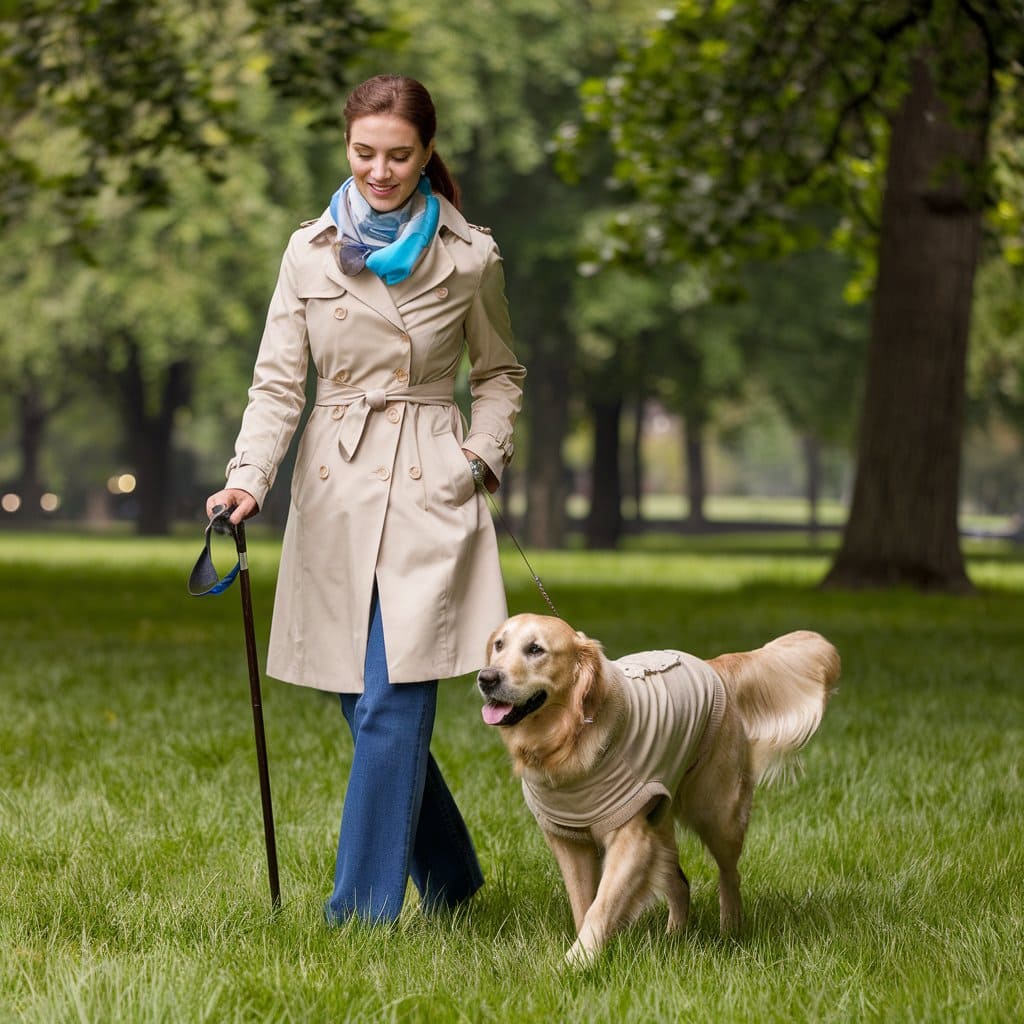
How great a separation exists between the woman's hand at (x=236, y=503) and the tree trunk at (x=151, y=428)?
106ft

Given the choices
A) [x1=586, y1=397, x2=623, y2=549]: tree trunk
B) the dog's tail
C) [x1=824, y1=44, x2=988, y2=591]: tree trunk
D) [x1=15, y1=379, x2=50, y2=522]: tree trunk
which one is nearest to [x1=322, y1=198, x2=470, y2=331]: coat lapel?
the dog's tail

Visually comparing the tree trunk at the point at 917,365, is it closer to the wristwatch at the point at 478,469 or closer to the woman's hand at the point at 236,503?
the wristwatch at the point at 478,469

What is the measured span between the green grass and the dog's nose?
0.66m

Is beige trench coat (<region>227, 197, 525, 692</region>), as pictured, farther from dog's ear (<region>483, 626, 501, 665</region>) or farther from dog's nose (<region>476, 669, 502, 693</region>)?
dog's nose (<region>476, 669, 502, 693</region>)

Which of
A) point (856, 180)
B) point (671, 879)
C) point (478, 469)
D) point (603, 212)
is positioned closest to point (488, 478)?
point (478, 469)

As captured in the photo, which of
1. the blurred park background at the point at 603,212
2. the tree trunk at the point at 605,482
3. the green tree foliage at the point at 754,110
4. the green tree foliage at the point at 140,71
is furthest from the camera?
the tree trunk at the point at 605,482

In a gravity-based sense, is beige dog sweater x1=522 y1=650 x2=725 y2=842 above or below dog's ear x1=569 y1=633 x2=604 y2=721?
below

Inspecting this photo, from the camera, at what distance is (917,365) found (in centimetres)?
1499

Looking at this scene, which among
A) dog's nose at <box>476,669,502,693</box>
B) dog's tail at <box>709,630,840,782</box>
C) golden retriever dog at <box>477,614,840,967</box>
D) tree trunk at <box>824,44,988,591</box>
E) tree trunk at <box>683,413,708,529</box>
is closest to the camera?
dog's nose at <box>476,669,502,693</box>

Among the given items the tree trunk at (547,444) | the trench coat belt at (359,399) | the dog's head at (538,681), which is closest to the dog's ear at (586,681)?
the dog's head at (538,681)

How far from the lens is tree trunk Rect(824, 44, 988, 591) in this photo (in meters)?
14.9

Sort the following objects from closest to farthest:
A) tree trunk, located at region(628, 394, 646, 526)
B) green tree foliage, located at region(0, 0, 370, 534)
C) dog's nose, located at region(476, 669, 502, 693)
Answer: dog's nose, located at region(476, 669, 502, 693) → green tree foliage, located at region(0, 0, 370, 534) → tree trunk, located at region(628, 394, 646, 526)

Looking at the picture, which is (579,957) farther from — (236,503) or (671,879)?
(236,503)

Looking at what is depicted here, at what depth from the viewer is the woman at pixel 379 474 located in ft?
13.8
